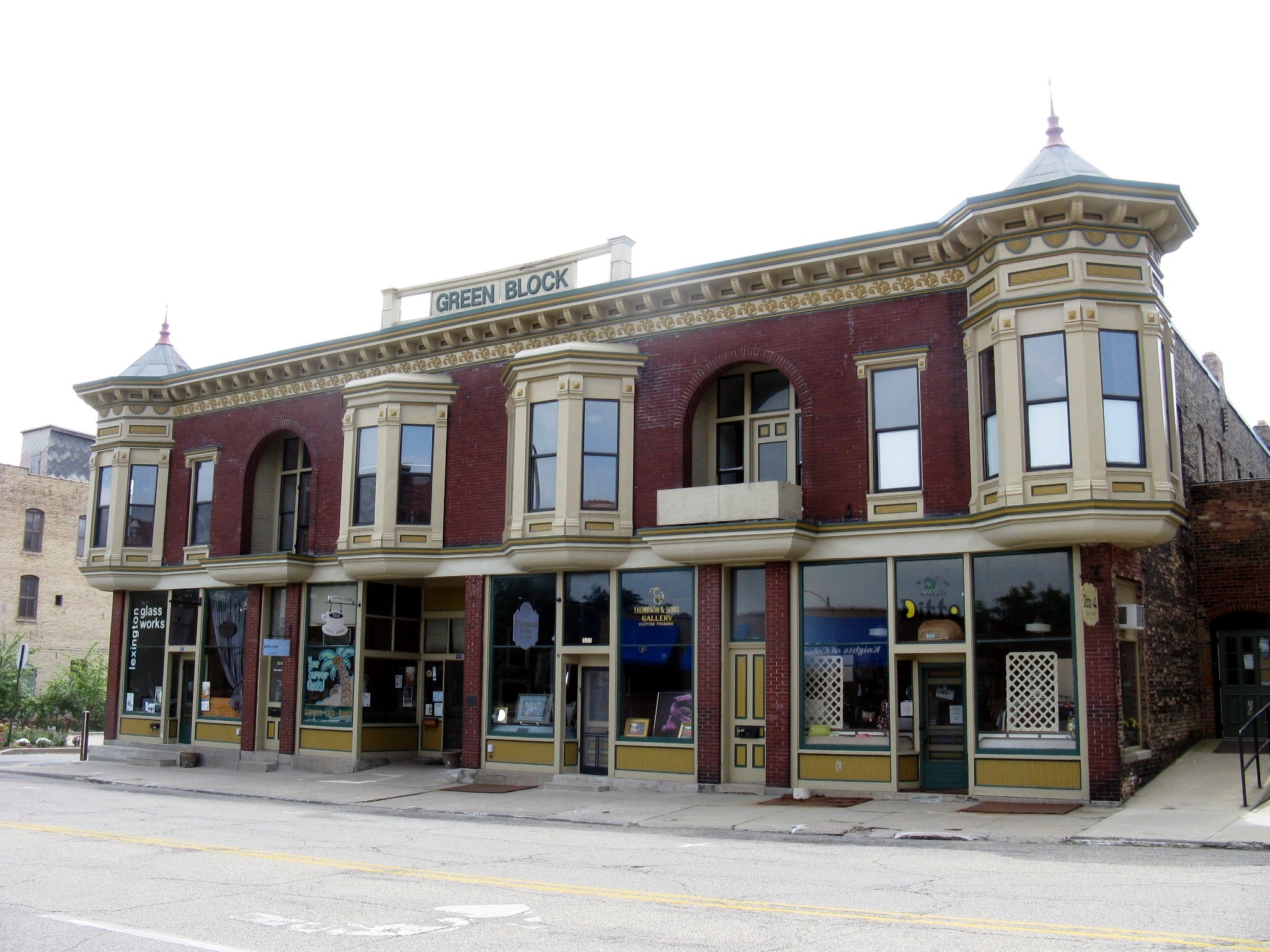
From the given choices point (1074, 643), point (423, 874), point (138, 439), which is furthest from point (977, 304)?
point (138, 439)

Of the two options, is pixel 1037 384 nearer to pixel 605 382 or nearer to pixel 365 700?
pixel 605 382

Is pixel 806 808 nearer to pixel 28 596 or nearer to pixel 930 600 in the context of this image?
pixel 930 600

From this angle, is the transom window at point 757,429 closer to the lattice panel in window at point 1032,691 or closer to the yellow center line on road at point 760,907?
the lattice panel in window at point 1032,691

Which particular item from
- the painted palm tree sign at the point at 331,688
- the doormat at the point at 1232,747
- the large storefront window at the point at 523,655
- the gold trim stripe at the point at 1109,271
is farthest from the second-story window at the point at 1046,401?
the painted palm tree sign at the point at 331,688

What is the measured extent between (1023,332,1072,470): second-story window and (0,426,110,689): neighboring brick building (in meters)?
42.3

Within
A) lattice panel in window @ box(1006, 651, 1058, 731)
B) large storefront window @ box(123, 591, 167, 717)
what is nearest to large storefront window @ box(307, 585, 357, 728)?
large storefront window @ box(123, 591, 167, 717)

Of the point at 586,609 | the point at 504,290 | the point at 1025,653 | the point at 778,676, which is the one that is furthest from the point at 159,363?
the point at 1025,653

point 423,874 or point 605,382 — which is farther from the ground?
point 605,382

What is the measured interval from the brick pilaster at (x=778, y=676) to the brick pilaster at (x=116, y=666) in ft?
61.9

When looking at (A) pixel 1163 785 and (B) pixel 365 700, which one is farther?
(B) pixel 365 700

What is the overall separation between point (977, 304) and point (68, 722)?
116 ft

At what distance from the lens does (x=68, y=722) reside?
4034cm

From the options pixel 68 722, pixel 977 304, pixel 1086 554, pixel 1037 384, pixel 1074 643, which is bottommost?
pixel 68 722

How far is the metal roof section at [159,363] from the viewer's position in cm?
3084
